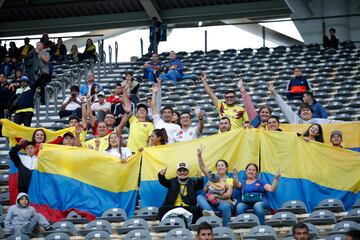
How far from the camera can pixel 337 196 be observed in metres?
16.7

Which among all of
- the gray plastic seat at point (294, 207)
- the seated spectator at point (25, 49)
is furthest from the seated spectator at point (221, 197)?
the seated spectator at point (25, 49)

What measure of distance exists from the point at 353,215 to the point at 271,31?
72.5ft

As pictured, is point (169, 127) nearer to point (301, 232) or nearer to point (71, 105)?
point (71, 105)

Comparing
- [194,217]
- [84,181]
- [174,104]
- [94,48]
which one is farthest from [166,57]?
[194,217]

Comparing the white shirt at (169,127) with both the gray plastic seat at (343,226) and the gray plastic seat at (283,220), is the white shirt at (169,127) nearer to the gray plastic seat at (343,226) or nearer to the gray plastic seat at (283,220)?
the gray plastic seat at (283,220)

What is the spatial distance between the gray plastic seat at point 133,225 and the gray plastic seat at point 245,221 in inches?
48.7

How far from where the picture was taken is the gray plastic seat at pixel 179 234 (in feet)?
46.6

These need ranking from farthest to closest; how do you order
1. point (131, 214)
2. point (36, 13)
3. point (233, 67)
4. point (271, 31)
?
point (36, 13) < point (271, 31) < point (233, 67) < point (131, 214)

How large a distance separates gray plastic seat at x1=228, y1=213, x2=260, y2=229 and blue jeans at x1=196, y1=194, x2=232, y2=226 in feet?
0.95

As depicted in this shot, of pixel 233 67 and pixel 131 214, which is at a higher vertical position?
pixel 233 67

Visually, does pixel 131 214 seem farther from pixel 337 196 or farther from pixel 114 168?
pixel 337 196

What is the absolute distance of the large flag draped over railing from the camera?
1736 centimetres

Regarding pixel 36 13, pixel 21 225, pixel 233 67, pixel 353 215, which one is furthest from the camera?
pixel 36 13

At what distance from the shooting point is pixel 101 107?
21.4m
